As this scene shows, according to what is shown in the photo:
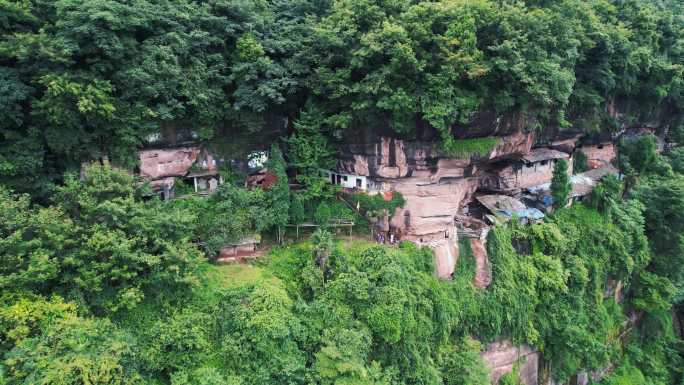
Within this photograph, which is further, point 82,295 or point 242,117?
point 242,117

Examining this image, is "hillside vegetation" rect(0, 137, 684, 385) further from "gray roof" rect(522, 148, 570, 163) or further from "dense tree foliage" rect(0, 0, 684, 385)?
"gray roof" rect(522, 148, 570, 163)

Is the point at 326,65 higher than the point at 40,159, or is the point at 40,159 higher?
the point at 326,65

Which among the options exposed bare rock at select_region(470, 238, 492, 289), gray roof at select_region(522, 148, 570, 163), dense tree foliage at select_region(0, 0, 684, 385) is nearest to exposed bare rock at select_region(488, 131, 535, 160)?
dense tree foliage at select_region(0, 0, 684, 385)

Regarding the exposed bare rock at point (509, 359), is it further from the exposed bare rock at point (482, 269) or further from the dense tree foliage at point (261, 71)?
the dense tree foliage at point (261, 71)

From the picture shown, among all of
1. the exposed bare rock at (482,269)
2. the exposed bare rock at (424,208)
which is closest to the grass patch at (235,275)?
the exposed bare rock at (424,208)

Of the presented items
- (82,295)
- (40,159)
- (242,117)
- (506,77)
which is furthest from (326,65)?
(82,295)

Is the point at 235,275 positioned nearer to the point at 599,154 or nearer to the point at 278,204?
the point at 278,204

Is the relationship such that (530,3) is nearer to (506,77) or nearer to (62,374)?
(506,77)
